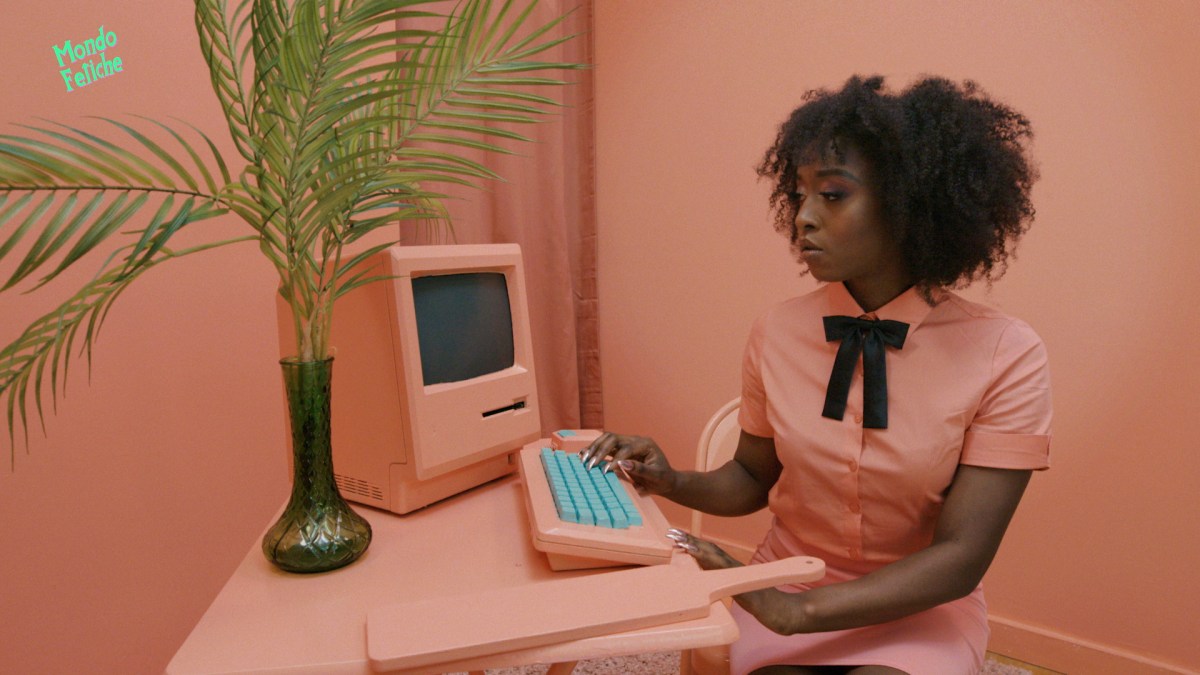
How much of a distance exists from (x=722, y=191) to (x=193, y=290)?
147 centimetres

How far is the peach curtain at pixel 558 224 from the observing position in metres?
2.17

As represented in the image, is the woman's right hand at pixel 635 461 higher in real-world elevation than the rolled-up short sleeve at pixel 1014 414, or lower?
lower

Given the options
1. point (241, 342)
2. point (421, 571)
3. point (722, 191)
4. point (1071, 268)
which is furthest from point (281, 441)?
point (1071, 268)

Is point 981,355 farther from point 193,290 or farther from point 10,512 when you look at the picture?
point 10,512

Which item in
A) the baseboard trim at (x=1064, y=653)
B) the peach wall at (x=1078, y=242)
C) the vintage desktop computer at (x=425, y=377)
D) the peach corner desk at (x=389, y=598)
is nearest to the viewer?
the peach corner desk at (x=389, y=598)

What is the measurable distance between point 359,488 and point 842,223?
2.71ft

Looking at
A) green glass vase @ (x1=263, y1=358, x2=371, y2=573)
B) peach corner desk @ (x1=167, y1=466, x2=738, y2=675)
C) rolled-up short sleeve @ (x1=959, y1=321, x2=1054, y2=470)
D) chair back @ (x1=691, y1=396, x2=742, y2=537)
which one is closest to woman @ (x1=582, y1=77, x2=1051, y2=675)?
rolled-up short sleeve @ (x1=959, y1=321, x2=1054, y2=470)

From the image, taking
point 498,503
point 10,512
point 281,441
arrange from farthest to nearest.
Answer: point 281,441, point 10,512, point 498,503

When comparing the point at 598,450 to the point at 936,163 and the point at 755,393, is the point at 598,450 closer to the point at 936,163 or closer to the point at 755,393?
the point at 755,393

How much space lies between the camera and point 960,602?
1.13m

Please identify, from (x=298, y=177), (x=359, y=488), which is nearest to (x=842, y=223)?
(x=298, y=177)

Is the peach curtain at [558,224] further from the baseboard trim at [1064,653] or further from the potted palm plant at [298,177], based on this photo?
the baseboard trim at [1064,653]

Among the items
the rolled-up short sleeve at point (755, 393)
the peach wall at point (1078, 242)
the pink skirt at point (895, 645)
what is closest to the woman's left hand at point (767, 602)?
the pink skirt at point (895, 645)

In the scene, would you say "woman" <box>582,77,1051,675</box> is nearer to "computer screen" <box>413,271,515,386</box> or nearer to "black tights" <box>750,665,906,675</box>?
"black tights" <box>750,665,906,675</box>
